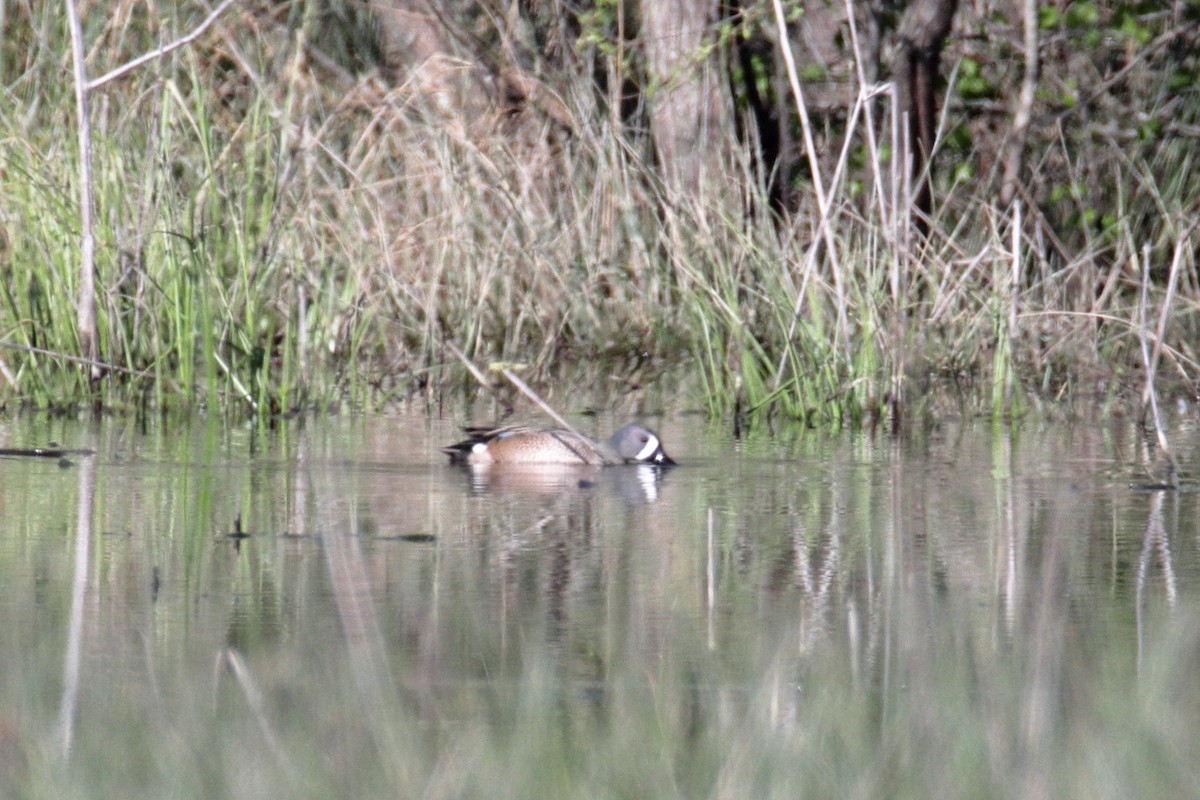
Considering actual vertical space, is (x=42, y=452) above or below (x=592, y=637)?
above

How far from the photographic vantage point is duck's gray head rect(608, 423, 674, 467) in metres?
6.51

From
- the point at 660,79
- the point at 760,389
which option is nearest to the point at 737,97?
the point at 660,79

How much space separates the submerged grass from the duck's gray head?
105cm

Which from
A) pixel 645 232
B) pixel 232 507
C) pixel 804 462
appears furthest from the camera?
pixel 645 232

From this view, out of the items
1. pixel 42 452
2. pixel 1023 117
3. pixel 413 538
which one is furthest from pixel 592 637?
pixel 1023 117

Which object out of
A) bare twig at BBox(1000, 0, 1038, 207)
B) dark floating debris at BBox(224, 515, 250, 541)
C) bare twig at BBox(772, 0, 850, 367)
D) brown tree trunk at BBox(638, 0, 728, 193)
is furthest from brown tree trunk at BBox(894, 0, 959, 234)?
dark floating debris at BBox(224, 515, 250, 541)

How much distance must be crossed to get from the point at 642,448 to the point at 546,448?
32 centimetres

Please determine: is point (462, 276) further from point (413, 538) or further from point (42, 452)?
point (413, 538)

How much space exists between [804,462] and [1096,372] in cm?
329

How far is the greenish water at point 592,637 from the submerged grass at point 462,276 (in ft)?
5.72

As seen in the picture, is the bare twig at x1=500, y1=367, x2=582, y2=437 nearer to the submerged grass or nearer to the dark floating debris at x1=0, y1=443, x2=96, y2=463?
the submerged grass

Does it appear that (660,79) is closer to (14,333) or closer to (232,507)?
(14,333)

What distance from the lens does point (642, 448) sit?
21.4ft

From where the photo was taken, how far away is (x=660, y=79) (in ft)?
40.1
